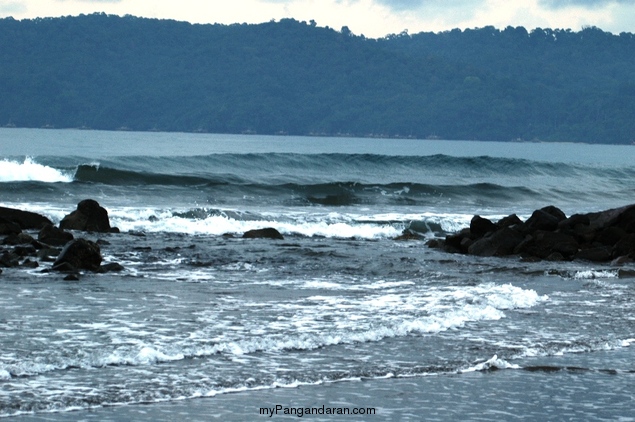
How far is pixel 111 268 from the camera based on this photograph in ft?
52.3

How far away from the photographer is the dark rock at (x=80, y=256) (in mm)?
15680

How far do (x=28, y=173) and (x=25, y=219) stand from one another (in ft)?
51.7

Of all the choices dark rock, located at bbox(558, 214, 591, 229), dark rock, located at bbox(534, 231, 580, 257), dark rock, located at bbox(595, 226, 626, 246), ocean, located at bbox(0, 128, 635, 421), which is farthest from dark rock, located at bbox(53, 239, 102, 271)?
dark rock, located at bbox(595, 226, 626, 246)

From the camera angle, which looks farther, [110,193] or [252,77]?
[252,77]

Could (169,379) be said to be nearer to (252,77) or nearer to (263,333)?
(263,333)

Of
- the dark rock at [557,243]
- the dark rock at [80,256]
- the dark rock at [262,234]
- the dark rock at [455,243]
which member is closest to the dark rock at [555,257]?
the dark rock at [557,243]

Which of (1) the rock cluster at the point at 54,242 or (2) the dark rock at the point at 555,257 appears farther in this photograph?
(2) the dark rock at the point at 555,257

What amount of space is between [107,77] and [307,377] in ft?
574

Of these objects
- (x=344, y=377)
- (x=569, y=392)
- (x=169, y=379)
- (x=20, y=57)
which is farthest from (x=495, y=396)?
(x=20, y=57)

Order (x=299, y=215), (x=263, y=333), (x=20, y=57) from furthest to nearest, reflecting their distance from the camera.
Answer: (x=20, y=57)
(x=299, y=215)
(x=263, y=333)

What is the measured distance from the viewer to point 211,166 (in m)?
53.1

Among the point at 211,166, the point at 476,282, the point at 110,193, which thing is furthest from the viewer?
the point at 211,166

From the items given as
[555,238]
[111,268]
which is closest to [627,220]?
[555,238]

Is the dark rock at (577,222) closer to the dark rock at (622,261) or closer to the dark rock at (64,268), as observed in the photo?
the dark rock at (622,261)
